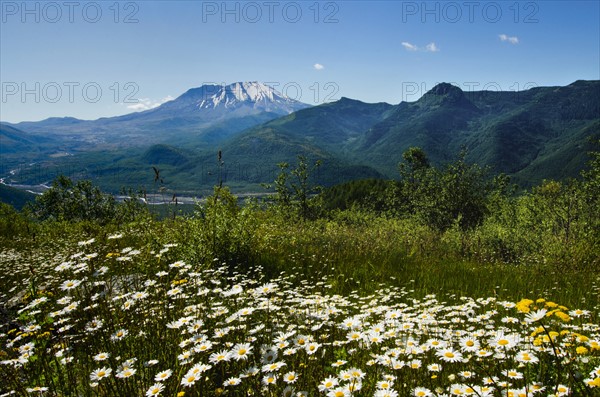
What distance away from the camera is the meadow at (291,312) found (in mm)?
2789

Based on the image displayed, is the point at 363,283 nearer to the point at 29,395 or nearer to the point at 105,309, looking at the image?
the point at 105,309

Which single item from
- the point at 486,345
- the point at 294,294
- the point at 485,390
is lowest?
the point at 294,294

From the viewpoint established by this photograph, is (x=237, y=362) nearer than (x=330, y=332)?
Yes

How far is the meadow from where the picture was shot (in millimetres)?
2789

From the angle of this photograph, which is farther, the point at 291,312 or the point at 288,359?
the point at 291,312

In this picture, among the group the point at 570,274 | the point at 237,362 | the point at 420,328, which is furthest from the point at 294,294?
the point at 570,274

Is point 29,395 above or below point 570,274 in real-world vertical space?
above

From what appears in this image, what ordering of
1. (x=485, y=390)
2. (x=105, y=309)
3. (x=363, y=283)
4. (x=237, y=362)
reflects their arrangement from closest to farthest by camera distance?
(x=485, y=390) → (x=237, y=362) → (x=105, y=309) → (x=363, y=283)

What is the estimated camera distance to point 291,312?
178 inches

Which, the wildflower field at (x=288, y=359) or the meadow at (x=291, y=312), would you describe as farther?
the meadow at (x=291, y=312)

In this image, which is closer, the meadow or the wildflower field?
the wildflower field

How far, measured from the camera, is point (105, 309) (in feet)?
11.3

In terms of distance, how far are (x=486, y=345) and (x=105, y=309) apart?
12.2ft

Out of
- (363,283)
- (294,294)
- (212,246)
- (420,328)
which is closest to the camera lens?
(420,328)
